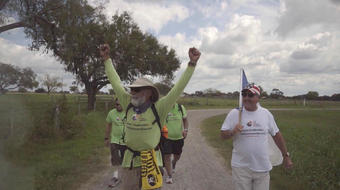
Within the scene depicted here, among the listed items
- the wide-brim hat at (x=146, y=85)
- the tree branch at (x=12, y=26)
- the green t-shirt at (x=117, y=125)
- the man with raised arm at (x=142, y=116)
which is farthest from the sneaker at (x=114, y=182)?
the tree branch at (x=12, y=26)

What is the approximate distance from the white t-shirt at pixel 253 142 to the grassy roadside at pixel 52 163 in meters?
3.53

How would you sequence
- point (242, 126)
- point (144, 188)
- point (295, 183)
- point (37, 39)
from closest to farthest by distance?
1. point (144, 188)
2. point (242, 126)
3. point (295, 183)
4. point (37, 39)

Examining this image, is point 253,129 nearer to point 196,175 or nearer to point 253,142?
point 253,142

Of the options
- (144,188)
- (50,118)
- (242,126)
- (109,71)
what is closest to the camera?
(144,188)

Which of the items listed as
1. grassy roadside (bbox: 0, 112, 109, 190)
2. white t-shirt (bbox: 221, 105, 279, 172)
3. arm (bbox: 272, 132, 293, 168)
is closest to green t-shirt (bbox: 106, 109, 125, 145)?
grassy roadside (bbox: 0, 112, 109, 190)

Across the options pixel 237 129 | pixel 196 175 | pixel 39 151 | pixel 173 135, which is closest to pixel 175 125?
pixel 173 135

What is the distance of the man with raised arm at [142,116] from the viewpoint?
8.76ft

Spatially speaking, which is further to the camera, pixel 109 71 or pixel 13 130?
pixel 13 130

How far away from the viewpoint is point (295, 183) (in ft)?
18.5

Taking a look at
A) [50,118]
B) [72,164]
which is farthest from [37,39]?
[72,164]

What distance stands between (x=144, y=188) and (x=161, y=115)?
2.54 ft

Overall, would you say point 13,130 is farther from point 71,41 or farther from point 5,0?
point 71,41

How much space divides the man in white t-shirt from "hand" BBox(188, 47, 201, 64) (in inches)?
44.2

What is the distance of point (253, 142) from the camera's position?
334 cm
